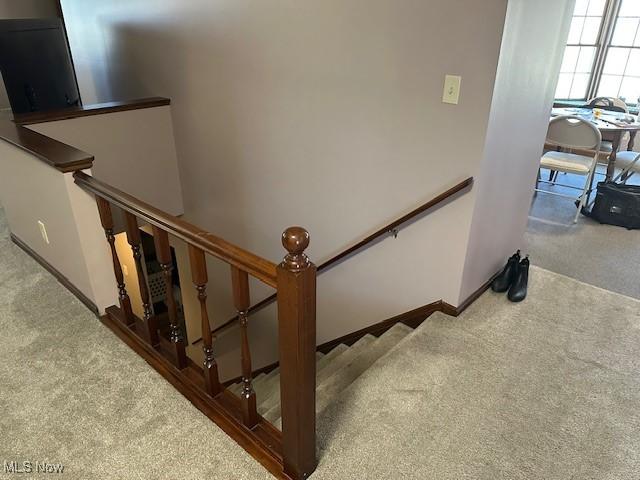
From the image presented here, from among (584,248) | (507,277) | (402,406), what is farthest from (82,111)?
(584,248)

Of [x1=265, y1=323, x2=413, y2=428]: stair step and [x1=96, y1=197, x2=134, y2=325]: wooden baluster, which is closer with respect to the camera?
[x1=96, y1=197, x2=134, y2=325]: wooden baluster

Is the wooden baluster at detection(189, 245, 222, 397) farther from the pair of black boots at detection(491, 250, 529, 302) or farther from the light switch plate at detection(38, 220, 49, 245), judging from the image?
the pair of black boots at detection(491, 250, 529, 302)

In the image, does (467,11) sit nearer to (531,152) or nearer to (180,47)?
(531,152)

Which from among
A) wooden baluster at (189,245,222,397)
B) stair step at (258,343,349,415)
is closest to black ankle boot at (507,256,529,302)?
stair step at (258,343,349,415)

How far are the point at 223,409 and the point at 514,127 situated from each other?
74.8 inches

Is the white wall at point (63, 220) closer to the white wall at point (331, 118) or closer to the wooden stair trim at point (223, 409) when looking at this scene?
the wooden stair trim at point (223, 409)

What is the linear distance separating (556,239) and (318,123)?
2249 mm

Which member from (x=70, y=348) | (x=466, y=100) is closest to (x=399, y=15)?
(x=466, y=100)

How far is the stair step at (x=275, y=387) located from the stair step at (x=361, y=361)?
320 mm

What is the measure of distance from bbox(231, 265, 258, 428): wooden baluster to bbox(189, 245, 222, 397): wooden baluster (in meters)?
0.13

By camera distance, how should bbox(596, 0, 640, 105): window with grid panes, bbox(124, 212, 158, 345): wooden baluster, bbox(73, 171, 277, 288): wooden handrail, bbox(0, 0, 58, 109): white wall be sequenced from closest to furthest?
bbox(73, 171, 277, 288): wooden handrail, bbox(124, 212, 158, 345): wooden baluster, bbox(0, 0, 58, 109): white wall, bbox(596, 0, 640, 105): window with grid panes

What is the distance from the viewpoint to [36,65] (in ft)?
10.4

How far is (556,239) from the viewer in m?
3.74

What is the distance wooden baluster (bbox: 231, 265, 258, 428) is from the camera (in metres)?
1.42
